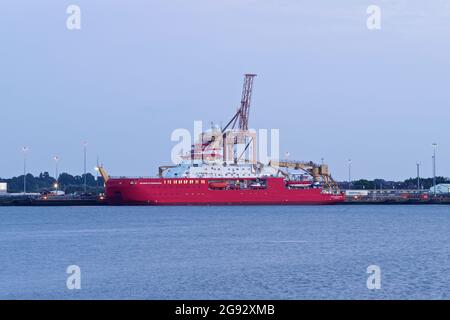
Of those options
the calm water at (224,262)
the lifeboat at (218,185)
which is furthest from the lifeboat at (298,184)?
the calm water at (224,262)

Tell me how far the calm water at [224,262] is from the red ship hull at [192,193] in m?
34.2

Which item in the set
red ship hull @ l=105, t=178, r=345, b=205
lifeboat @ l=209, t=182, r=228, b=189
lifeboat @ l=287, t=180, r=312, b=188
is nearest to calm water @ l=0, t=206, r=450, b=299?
red ship hull @ l=105, t=178, r=345, b=205

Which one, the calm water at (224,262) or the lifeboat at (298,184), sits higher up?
the lifeboat at (298,184)

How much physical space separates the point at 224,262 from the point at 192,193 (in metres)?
60.1

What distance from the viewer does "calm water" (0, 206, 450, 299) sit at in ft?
82.5

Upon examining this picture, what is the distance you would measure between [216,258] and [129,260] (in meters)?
3.60

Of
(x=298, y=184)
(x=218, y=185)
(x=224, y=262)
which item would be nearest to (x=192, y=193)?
(x=218, y=185)

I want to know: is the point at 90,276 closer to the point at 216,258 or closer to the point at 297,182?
the point at 216,258

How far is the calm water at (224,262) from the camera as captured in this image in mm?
25156

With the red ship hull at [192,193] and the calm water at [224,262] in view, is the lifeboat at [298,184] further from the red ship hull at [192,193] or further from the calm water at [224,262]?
the calm water at [224,262]

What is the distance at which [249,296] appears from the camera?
24.1 m

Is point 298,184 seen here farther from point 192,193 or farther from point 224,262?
point 224,262

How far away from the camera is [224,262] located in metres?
33.6
